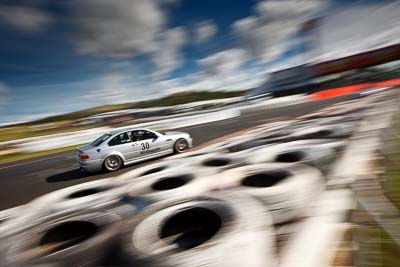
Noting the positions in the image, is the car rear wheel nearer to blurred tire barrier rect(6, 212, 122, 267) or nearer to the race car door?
the race car door

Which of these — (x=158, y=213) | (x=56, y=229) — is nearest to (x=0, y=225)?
(x=56, y=229)

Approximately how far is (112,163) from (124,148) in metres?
0.57

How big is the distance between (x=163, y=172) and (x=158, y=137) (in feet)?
11.0

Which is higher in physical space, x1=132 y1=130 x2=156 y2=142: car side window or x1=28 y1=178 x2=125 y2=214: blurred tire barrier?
x1=132 y1=130 x2=156 y2=142: car side window

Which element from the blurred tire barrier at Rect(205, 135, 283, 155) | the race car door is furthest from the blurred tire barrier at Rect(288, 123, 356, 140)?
the race car door

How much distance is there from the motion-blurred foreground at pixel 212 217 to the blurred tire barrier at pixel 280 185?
0.02 metres

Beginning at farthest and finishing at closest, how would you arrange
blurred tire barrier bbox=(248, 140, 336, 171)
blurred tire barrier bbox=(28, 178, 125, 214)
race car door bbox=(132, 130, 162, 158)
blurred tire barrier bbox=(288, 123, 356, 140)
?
race car door bbox=(132, 130, 162, 158)
blurred tire barrier bbox=(288, 123, 356, 140)
blurred tire barrier bbox=(248, 140, 336, 171)
blurred tire barrier bbox=(28, 178, 125, 214)

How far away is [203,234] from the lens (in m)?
3.45

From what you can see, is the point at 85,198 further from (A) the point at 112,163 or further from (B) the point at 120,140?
(B) the point at 120,140

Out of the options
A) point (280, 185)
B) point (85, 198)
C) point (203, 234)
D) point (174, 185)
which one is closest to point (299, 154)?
point (280, 185)

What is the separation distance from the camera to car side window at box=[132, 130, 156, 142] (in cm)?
911

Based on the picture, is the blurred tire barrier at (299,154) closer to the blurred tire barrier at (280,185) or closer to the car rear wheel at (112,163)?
the blurred tire barrier at (280,185)

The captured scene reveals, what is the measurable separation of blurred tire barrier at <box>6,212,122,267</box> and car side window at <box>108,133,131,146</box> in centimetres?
421

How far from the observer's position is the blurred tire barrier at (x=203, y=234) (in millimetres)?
2732
